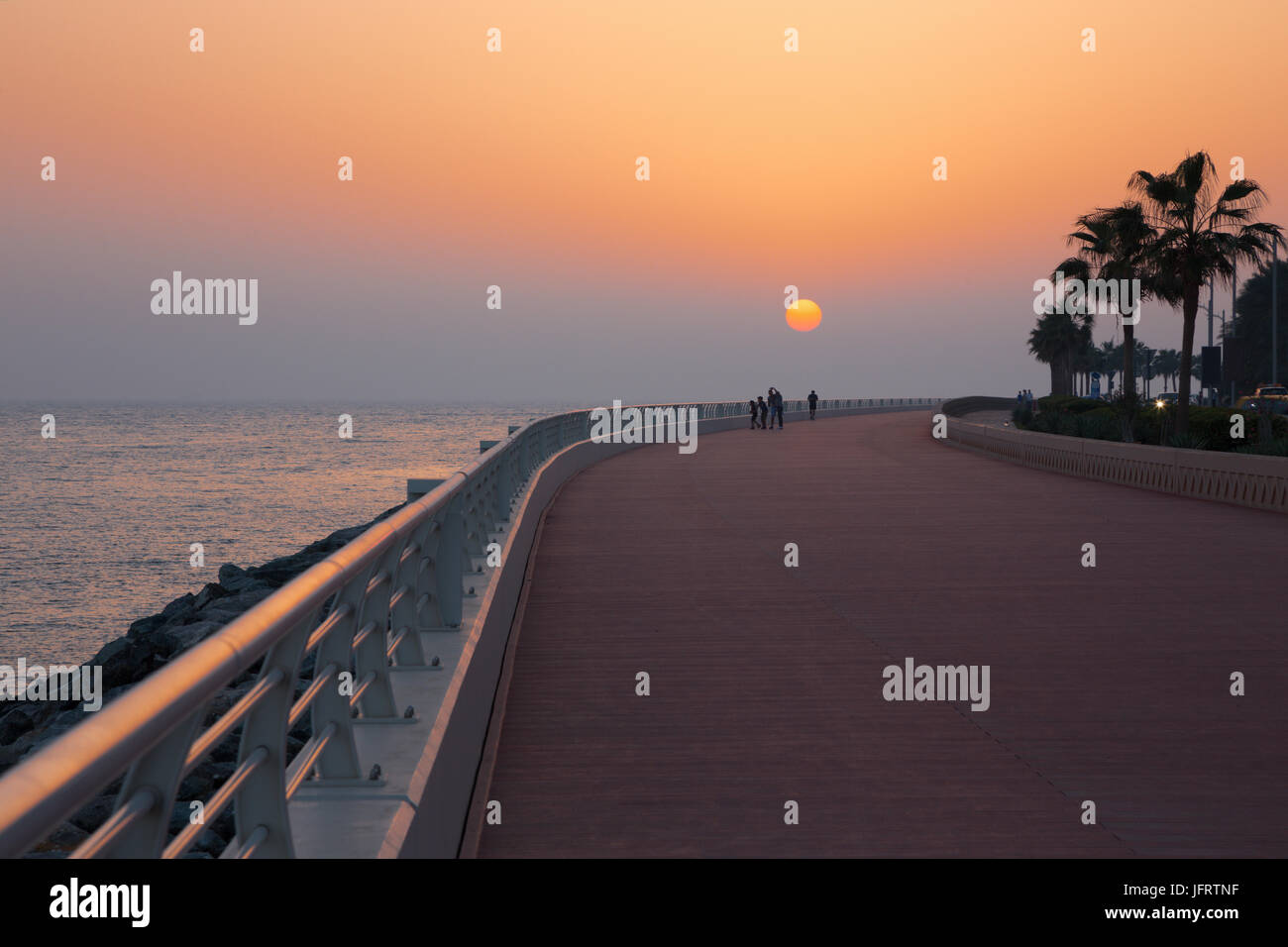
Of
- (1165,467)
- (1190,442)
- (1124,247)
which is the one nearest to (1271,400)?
(1124,247)

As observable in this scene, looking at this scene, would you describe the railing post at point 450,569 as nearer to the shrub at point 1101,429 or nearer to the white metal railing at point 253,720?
the white metal railing at point 253,720

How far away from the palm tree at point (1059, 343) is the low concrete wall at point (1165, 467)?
80.5 m

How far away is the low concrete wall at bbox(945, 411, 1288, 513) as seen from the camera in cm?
2003

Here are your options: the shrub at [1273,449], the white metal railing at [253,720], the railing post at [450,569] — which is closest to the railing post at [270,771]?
the white metal railing at [253,720]

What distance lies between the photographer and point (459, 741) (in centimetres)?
584

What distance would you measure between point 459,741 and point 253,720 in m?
2.58

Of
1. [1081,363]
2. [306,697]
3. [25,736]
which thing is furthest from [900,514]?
[1081,363]

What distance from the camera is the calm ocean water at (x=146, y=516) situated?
3572 centimetres

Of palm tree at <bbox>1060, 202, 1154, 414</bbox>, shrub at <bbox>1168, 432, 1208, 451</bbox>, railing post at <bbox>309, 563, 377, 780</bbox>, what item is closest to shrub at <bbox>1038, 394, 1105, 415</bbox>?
palm tree at <bbox>1060, 202, 1154, 414</bbox>

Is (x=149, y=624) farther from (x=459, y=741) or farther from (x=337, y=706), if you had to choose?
(x=337, y=706)
